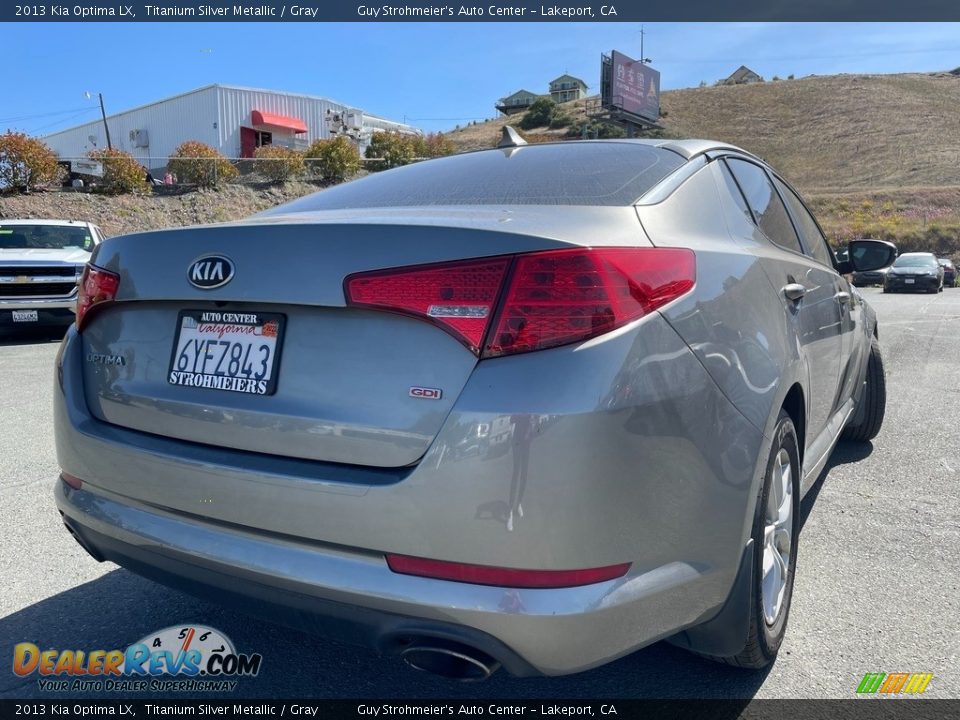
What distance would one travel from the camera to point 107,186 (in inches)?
887

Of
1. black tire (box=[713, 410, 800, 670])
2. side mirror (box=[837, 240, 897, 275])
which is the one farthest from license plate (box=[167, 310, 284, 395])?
side mirror (box=[837, 240, 897, 275])

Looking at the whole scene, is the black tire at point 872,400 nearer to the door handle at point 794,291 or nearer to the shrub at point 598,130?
the door handle at point 794,291

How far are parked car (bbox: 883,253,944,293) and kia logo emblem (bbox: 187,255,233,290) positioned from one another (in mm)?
27232

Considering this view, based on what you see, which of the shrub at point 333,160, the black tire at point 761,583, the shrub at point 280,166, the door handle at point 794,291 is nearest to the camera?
the black tire at point 761,583

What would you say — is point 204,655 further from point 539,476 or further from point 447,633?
point 539,476

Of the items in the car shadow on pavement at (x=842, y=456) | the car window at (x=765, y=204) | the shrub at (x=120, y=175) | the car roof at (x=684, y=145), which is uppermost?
the shrub at (x=120, y=175)

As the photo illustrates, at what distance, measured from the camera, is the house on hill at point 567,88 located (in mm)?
99375

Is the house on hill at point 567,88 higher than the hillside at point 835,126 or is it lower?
higher

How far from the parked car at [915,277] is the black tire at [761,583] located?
25956mm

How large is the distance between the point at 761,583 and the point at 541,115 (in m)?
75.3

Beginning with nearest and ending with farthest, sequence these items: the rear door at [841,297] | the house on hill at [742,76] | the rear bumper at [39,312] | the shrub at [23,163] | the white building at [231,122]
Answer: the rear door at [841,297] → the rear bumper at [39,312] → the shrub at [23,163] → the white building at [231,122] → the house on hill at [742,76]

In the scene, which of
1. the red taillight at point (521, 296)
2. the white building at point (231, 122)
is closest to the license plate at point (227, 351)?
the red taillight at point (521, 296)

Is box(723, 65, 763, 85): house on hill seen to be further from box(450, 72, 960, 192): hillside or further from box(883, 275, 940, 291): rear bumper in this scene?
box(883, 275, 940, 291): rear bumper

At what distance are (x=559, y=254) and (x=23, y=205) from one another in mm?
22556
